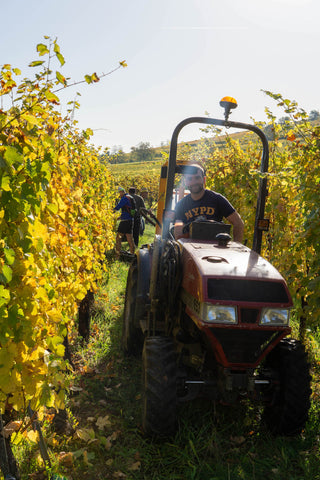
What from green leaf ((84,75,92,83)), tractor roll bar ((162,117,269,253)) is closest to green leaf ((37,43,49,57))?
green leaf ((84,75,92,83))

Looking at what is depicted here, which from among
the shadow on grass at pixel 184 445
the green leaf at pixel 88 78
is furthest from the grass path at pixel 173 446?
the green leaf at pixel 88 78

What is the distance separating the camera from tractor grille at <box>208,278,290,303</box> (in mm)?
2385

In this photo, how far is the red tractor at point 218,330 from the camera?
7.87 ft

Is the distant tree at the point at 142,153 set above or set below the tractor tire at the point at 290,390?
above

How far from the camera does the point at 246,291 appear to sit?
2.41 meters

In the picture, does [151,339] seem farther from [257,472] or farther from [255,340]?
[257,472]

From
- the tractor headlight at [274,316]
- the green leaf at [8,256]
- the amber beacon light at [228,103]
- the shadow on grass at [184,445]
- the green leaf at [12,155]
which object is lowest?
the shadow on grass at [184,445]

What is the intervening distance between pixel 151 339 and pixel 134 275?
58.5 inches

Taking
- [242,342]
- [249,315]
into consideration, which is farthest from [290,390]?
[249,315]

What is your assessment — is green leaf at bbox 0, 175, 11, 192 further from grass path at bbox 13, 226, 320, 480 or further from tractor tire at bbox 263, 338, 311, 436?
tractor tire at bbox 263, 338, 311, 436

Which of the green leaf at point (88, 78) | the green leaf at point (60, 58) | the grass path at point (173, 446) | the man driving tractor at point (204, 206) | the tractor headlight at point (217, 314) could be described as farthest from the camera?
the man driving tractor at point (204, 206)

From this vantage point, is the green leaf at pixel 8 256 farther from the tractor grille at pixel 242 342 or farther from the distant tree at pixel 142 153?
the distant tree at pixel 142 153

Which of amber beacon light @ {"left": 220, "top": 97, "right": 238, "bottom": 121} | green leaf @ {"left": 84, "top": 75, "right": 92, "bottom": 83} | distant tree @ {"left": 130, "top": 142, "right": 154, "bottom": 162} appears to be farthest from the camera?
distant tree @ {"left": 130, "top": 142, "right": 154, "bottom": 162}

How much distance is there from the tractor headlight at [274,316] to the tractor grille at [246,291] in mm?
56
